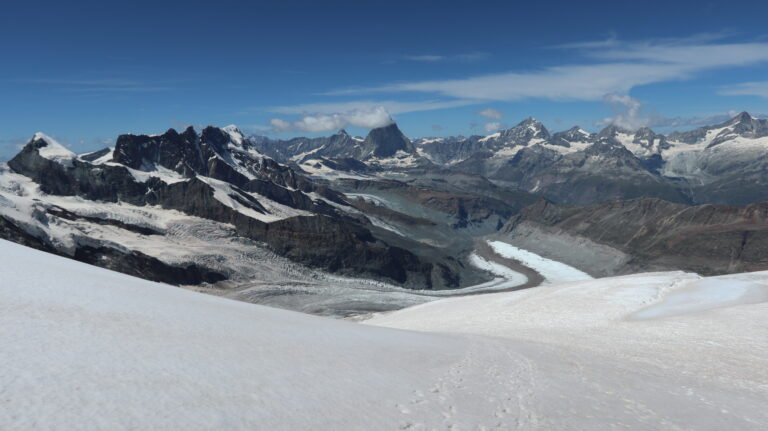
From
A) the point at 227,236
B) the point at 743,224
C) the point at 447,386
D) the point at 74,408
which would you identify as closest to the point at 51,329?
the point at 74,408

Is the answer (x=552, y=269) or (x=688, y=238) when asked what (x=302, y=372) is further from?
(x=552, y=269)

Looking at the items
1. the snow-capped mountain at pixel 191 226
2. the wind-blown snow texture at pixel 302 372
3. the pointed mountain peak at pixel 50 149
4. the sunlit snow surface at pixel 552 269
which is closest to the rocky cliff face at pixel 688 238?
the sunlit snow surface at pixel 552 269

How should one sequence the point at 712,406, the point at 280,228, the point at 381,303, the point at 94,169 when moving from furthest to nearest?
the point at 94,169
the point at 280,228
the point at 381,303
the point at 712,406

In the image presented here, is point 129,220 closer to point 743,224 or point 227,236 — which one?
point 227,236

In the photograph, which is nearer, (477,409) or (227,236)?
(477,409)

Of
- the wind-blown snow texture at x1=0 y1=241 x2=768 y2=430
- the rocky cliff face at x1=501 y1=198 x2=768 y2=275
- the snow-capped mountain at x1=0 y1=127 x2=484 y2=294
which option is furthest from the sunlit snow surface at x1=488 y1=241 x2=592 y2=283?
the wind-blown snow texture at x1=0 y1=241 x2=768 y2=430

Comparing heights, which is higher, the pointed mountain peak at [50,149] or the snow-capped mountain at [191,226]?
the pointed mountain peak at [50,149]

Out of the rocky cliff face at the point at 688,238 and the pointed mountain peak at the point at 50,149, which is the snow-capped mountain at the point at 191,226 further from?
the rocky cliff face at the point at 688,238

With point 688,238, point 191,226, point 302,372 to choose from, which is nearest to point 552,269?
point 688,238
